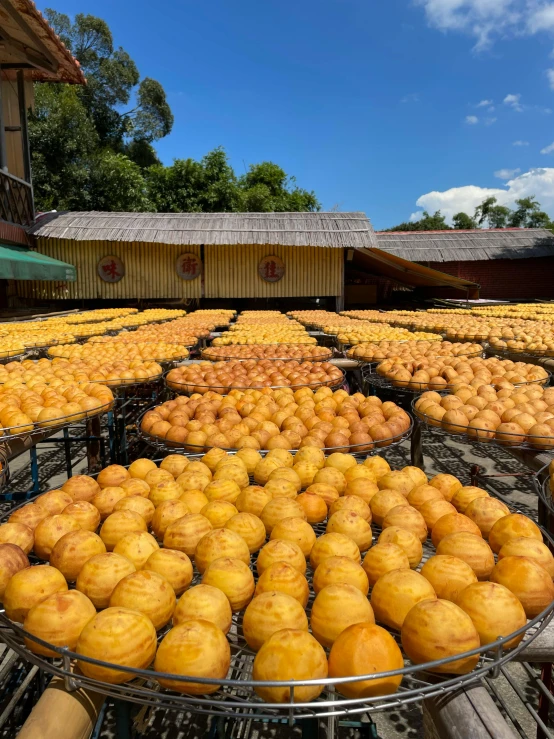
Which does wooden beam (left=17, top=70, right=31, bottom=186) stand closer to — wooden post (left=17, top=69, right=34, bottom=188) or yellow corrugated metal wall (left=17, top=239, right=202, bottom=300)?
wooden post (left=17, top=69, right=34, bottom=188)

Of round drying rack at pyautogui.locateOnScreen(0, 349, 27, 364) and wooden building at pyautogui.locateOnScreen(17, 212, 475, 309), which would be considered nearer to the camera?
round drying rack at pyautogui.locateOnScreen(0, 349, 27, 364)

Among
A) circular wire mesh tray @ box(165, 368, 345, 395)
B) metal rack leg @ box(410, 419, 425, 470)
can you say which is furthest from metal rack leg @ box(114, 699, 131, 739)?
metal rack leg @ box(410, 419, 425, 470)

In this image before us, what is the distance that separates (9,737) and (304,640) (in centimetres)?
201

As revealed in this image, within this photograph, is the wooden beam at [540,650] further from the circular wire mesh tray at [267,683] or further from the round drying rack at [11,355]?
the round drying rack at [11,355]

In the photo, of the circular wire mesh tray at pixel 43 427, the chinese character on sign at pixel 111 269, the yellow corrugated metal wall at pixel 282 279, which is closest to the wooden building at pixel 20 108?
the chinese character on sign at pixel 111 269

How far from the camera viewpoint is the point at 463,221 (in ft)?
194

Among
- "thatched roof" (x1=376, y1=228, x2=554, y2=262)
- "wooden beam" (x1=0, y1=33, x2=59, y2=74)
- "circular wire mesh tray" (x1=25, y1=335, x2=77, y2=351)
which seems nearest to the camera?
"circular wire mesh tray" (x1=25, y1=335, x2=77, y2=351)

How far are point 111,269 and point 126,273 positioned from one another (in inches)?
21.9

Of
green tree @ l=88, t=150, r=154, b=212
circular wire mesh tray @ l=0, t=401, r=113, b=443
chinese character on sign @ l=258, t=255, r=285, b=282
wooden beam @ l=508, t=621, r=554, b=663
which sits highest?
green tree @ l=88, t=150, r=154, b=212

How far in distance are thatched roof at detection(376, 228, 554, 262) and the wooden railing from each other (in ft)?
50.6

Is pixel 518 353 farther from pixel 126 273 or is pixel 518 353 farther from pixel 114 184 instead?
pixel 114 184

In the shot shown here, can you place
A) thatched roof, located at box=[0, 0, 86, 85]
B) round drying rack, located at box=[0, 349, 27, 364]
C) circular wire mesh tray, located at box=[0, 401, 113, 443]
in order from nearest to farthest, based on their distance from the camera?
circular wire mesh tray, located at box=[0, 401, 113, 443] < round drying rack, located at box=[0, 349, 27, 364] < thatched roof, located at box=[0, 0, 86, 85]

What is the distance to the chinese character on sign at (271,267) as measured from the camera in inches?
703

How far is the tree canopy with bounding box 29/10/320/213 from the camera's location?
74.3ft
